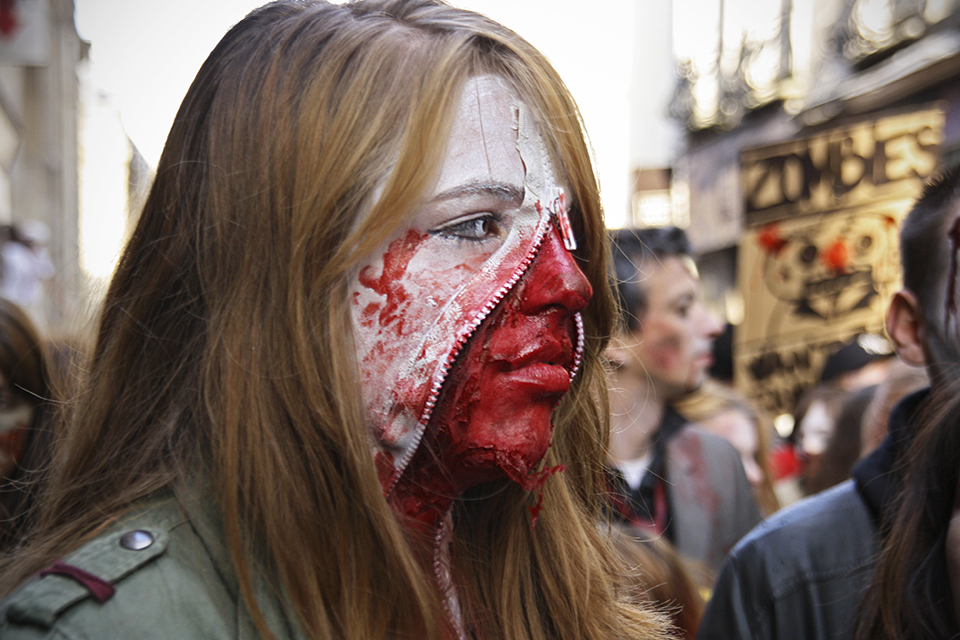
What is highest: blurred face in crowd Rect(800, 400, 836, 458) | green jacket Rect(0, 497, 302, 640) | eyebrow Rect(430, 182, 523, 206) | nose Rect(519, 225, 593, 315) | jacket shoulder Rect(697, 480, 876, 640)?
eyebrow Rect(430, 182, 523, 206)

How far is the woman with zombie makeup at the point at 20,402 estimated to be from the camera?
2465mm

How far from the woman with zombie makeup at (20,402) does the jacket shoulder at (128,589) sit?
127 centimetres

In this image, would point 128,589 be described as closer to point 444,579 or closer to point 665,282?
point 444,579

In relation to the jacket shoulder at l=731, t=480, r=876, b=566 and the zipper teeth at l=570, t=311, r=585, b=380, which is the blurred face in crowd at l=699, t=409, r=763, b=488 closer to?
the jacket shoulder at l=731, t=480, r=876, b=566

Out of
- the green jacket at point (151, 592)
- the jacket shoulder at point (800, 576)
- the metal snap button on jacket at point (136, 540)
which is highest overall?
the metal snap button on jacket at point (136, 540)

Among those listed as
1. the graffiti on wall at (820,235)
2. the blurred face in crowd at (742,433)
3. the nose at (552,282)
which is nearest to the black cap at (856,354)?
the graffiti on wall at (820,235)

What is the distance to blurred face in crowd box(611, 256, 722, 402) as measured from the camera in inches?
149

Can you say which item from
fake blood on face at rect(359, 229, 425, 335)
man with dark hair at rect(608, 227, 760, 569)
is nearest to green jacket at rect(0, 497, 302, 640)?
fake blood on face at rect(359, 229, 425, 335)

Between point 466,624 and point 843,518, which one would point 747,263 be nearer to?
point 843,518

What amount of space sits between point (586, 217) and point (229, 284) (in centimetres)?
68

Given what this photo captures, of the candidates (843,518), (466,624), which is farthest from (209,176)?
(843,518)

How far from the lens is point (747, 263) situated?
208 inches

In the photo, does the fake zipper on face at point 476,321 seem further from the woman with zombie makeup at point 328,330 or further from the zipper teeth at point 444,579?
the zipper teeth at point 444,579

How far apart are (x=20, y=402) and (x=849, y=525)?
2482mm
